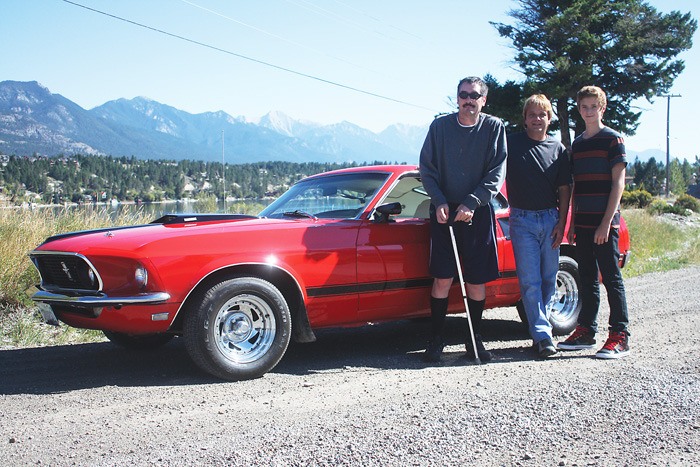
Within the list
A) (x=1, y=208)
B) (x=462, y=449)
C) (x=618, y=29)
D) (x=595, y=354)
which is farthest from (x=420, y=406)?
(x=618, y=29)

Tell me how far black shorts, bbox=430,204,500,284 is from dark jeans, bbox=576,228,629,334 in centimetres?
82

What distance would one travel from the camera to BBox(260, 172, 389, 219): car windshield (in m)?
5.41

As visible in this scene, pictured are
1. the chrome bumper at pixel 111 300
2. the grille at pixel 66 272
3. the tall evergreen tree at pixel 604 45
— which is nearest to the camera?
the chrome bumper at pixel 111 300

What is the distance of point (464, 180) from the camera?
16.7ft

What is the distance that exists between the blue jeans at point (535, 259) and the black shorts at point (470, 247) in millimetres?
381

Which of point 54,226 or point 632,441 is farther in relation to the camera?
point 54,226

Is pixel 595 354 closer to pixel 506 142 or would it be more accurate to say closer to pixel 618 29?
pixel 506 142

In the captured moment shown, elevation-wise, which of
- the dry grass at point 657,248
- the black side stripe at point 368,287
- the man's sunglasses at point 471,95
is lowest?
the dry grass at point 657,248

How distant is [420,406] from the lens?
391 cm

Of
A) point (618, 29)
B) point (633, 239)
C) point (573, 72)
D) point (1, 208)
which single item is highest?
point (618, 29)

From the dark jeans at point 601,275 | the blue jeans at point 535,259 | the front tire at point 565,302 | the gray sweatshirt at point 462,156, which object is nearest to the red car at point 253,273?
the gray sweatshirt at point 462,156

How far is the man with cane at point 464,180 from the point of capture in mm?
5035

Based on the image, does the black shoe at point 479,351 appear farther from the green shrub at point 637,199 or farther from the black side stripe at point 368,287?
the green shrub at point 637,199

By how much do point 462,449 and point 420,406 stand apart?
0.68 metres
